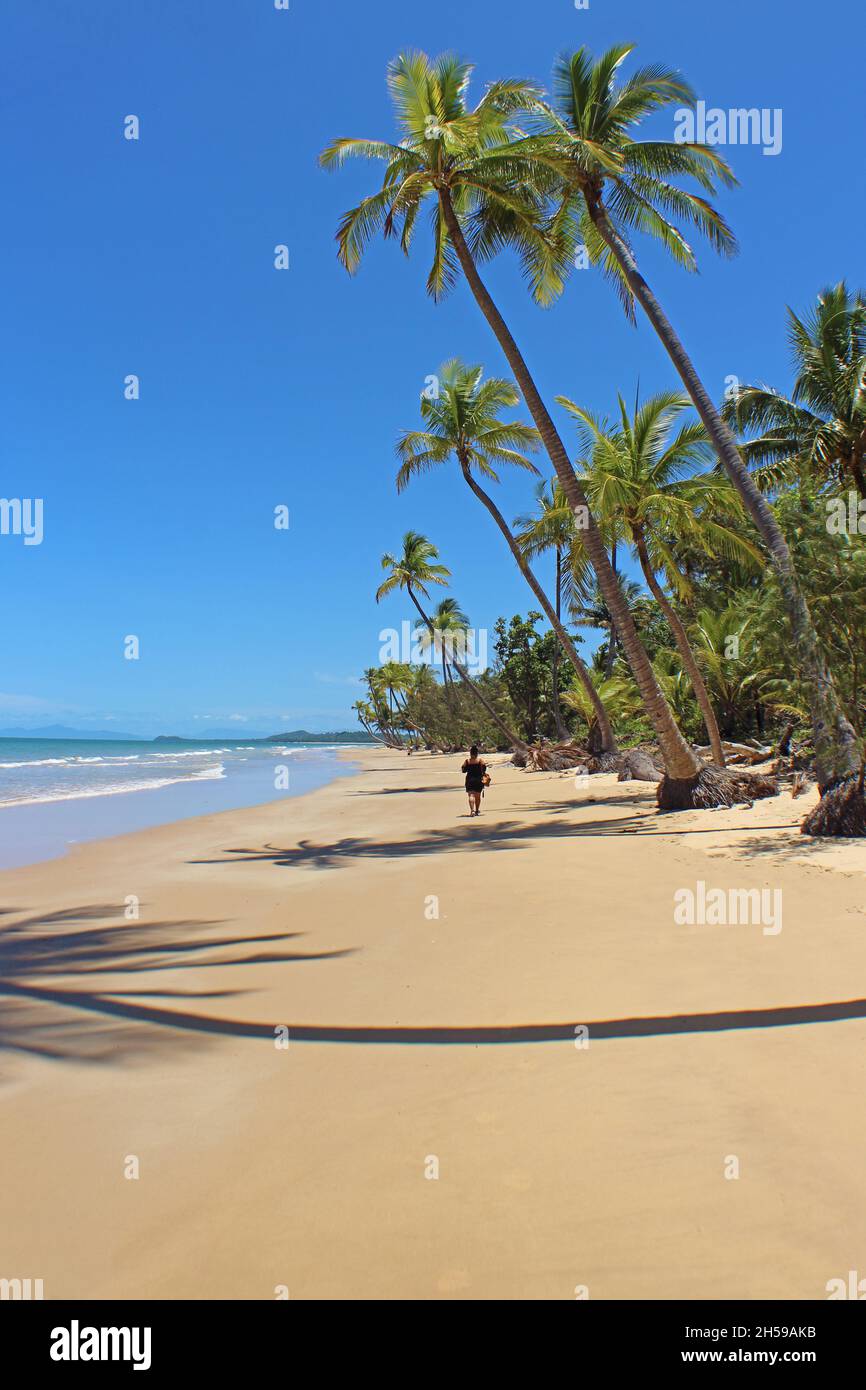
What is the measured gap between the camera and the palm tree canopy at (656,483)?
719 inches

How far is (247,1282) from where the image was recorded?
247 centimetres

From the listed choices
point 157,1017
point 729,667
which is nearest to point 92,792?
point 729,667

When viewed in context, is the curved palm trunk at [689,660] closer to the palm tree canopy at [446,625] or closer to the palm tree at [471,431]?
the palm tree at [471,431]

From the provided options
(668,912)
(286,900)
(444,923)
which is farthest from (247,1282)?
(286,900)

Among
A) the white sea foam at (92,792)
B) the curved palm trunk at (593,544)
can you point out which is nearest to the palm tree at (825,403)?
the curved palm trunk at (593,544)

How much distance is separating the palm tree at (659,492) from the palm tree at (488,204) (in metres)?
3.48

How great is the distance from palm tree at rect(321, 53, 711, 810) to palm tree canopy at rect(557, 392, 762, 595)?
12.2 feet

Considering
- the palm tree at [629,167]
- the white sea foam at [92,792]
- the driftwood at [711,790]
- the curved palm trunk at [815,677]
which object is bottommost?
the white sea foam at [92,792]

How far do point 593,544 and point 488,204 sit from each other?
24.4 ft

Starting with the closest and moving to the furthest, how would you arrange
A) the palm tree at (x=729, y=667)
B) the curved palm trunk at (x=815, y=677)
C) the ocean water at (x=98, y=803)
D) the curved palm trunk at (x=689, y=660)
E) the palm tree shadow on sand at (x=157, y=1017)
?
the palm tree shadow on sand at (x=157, y=1017) < the curved palm trunk at (x=815, y=677) < the ocean water at (x=98, y=803) < the curved palm trunk at (x=689, y=660) < the palm tree at (x=729, y=667)

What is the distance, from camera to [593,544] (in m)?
15.0

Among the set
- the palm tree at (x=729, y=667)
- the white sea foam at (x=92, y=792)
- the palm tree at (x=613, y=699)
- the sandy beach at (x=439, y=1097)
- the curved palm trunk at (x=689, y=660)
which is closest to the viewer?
the sandy beach at (x=439, y=1097)

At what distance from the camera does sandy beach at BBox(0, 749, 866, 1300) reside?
2559mm

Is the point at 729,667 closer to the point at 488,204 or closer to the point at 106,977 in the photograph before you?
the point at 488,204
